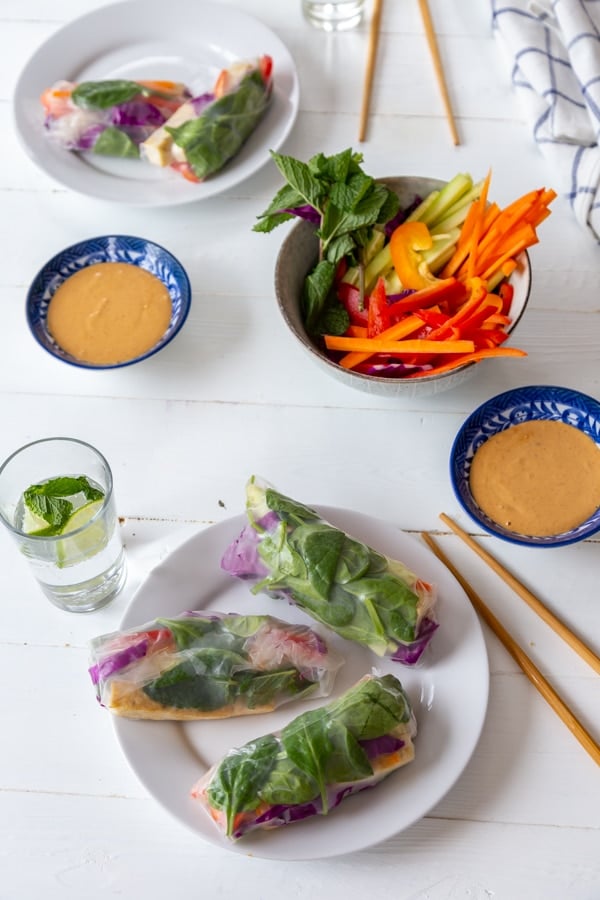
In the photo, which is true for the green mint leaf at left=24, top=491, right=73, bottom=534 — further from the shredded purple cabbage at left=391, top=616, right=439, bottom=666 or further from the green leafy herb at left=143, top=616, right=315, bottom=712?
the shredded purple cabbage at left=391, top=616, right=439, bottom=666

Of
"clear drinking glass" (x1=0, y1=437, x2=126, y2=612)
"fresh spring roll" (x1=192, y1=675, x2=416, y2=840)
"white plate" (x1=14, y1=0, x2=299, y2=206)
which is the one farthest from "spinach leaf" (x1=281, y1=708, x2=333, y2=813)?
"white plate" (x1=14, y1=0, x2=299, y2=206)

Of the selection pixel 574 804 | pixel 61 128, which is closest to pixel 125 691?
pixel 574 804

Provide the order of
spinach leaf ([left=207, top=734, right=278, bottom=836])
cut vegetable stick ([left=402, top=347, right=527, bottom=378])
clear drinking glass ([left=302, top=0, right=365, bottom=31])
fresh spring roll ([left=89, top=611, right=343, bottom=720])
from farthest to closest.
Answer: clear drinking glass ([left=302, top=0, right=365, bottom=31])
cut vegetable stick ([left=402, top=347, right=527, bottom=378])
fresh spring roll ([left=89, top=611, right=343, bottom=720])
spinach leaf ([left=207, top=734, right=278, bottom=836])

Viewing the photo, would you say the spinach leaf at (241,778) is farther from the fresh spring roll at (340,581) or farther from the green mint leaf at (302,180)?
the green mint leaf at (302,180)

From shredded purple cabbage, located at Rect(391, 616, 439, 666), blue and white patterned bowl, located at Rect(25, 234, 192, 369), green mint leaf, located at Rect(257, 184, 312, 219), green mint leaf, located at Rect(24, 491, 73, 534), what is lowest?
shredded purple cabbage, located at Rect(391, 616, 439, 666)

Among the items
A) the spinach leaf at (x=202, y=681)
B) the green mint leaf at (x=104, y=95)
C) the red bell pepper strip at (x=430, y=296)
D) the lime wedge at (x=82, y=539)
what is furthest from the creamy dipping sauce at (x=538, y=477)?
the green mint leaf at (x=104, y=95)

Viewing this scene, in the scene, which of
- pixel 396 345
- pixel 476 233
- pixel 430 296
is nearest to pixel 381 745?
pixel 396 345

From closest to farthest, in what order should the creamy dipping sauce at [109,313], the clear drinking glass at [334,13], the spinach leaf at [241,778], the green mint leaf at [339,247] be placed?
1. the spinach leaf at [241,778]
2. the green mint leaf at [339,247]
3. the creamy dipping sauce at [109,313]
4. the clear drinking glass at [334,13]
